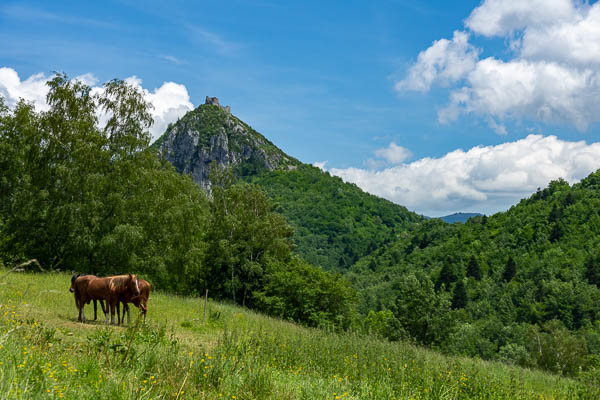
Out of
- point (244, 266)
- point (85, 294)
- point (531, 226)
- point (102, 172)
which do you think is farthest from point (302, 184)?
point (85, 294)

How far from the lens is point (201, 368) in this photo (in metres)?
6.68

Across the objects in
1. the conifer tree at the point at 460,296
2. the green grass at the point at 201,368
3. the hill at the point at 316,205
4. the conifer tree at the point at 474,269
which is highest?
the hill at the point at 316,205

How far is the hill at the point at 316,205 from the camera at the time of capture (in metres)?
152

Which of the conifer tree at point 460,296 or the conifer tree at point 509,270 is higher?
the conifer tree at point 509,270

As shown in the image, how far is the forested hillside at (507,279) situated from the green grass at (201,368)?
40.0m

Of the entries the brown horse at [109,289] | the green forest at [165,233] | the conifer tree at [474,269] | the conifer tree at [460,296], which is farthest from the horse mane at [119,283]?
the conifer tree at [474,269]

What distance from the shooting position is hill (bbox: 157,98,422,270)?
151775mm

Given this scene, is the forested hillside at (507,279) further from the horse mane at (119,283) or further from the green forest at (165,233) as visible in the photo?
the horse mane at (119,283)

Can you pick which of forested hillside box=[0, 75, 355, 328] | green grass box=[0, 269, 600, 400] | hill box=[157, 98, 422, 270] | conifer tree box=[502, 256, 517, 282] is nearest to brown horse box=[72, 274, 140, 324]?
green grass box=[0, 269, 600, 400]

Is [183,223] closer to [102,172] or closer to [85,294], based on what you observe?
[102,172]

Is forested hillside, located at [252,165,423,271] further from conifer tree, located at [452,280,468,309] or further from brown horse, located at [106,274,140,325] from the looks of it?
brown horse, located at [106,274,140,325]

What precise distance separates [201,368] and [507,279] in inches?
4592

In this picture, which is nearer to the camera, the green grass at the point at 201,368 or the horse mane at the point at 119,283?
the green grass at the point at 201,368

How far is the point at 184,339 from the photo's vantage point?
11977mm
